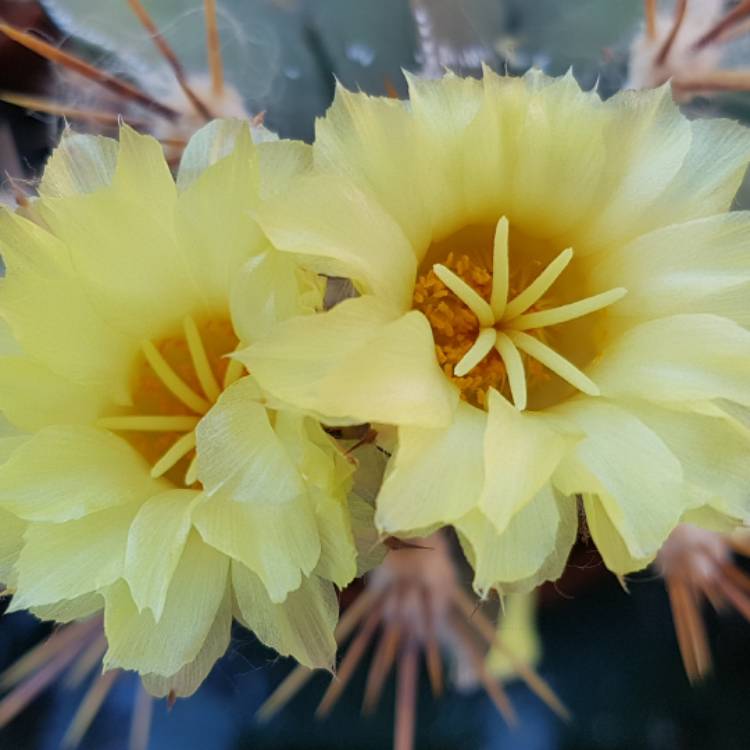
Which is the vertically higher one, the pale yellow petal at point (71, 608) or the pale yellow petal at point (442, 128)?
the pale yellow petal at point (442, 128)

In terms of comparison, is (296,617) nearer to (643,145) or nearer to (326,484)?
(326,484)

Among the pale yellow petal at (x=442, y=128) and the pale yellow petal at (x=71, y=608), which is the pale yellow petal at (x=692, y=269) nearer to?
the pale yellow petal at (x=442, y=128)

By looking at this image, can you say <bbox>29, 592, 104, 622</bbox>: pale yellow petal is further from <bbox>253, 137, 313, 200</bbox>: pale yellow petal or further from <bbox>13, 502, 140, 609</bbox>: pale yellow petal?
<bbox>253, 137, 313, 200</bbox>: pale yellow petal

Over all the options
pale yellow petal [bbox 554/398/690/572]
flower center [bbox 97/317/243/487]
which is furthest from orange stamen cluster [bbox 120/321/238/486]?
pale yellow petal [bbox 554/398/690/572]

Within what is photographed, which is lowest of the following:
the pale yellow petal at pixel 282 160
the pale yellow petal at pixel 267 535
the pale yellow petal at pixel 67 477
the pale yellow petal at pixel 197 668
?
the pale yellow petal at pixel 197 668

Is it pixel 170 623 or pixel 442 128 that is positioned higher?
pixel 442 128

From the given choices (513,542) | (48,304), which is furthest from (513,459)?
(48,304)

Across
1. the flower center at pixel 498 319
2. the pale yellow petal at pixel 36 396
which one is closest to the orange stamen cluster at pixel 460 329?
the flower center at pixel 498 319
